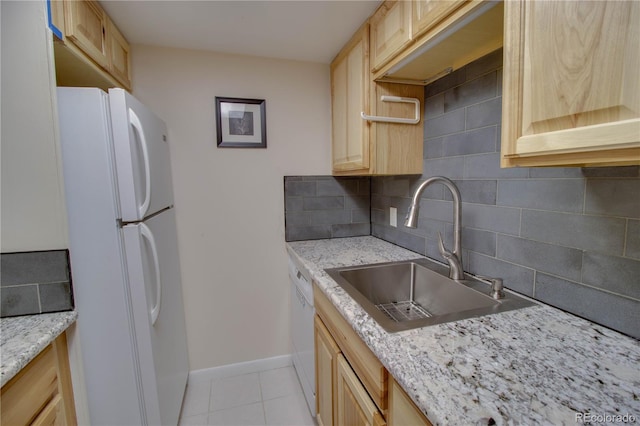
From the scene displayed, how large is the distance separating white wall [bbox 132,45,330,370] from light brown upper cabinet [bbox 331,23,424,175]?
43 cm

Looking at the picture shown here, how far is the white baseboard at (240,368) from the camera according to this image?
6.71 feet

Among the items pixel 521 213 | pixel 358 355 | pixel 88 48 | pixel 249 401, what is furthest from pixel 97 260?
pixel 521 213

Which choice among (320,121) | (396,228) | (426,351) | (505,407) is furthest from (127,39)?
(505,407)

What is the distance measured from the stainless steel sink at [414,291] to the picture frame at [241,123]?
1.12 meters

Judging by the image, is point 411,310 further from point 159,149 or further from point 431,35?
point 159,149

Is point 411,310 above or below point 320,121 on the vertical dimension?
below

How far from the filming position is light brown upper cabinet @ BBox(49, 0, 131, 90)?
1.12 m

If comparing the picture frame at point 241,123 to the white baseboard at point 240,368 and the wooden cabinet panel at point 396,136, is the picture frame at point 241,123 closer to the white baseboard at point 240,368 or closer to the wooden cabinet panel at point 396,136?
the wooden cabinet panel at point 396,136

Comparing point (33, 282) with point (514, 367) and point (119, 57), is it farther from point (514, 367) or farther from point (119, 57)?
point (514, 367)

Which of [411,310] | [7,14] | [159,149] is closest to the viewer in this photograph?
[7,14]

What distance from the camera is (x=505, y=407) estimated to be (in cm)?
56

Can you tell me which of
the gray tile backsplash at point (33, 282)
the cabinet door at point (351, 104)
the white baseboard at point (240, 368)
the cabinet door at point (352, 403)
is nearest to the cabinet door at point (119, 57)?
the gray tile backsplash at point (33, 282)

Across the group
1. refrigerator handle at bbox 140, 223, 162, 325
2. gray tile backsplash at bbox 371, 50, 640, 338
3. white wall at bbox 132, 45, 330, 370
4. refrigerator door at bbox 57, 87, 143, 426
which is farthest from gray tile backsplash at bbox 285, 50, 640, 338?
refrigerator door at bbox 57, 87, 143, 426

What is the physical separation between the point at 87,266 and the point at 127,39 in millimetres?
1380
